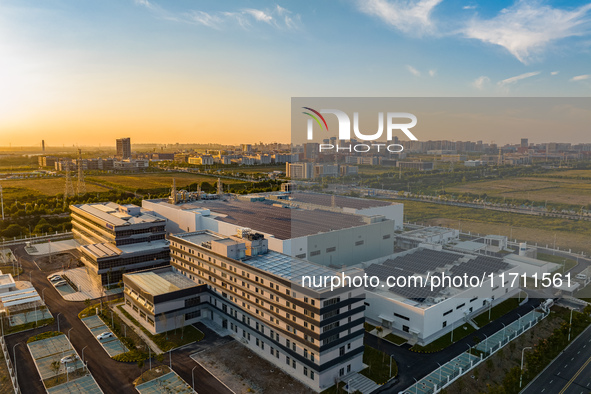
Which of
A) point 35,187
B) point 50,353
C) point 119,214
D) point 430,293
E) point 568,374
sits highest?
point 119,214

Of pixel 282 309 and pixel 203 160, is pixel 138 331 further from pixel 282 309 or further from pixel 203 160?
pixel 203 160

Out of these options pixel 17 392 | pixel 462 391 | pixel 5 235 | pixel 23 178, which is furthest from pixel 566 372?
pixel 23 178

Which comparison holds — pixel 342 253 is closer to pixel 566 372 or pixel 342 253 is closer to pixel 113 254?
pixel 566 372

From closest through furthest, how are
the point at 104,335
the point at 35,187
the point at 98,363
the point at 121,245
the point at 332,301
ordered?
the point at 332,301, the point at 98,363, the point at 104,335, the point at 121,245, the point at 35,187

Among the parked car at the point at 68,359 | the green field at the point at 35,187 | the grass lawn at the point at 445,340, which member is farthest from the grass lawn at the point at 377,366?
the green field at the point at 35,187

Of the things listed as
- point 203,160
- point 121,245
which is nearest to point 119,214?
point 121,245
